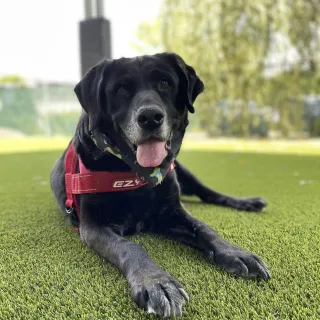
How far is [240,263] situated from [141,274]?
45cm

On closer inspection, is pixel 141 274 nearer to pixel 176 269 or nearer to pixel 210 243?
pixel 176 269

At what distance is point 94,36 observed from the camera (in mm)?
7473

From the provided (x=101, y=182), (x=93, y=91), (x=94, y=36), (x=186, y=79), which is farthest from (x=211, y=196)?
(x=94, y=36)

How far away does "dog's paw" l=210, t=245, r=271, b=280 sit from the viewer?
160 centimetres

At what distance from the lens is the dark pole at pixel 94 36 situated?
7.42m

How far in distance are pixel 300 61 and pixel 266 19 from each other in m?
1.78

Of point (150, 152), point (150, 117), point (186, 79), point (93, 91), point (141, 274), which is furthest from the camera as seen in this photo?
point (186, 79)

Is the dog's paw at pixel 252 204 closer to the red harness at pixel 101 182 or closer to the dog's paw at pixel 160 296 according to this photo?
the red harness at pixel 101 182

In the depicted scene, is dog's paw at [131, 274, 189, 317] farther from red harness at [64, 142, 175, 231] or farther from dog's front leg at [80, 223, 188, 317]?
red harness at [64, 142, 175, 231]

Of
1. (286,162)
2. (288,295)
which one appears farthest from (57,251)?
(286,162)

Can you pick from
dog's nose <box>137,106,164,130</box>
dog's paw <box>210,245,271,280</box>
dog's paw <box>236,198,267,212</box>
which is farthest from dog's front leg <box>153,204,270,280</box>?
dog's paw <box>236,198,267,212</box>

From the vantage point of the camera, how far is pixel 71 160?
254 centimetres

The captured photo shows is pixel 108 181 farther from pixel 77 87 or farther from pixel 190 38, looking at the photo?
pixel 190 38

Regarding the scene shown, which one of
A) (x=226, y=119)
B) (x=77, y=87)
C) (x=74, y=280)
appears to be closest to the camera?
(x=74, y=280)
